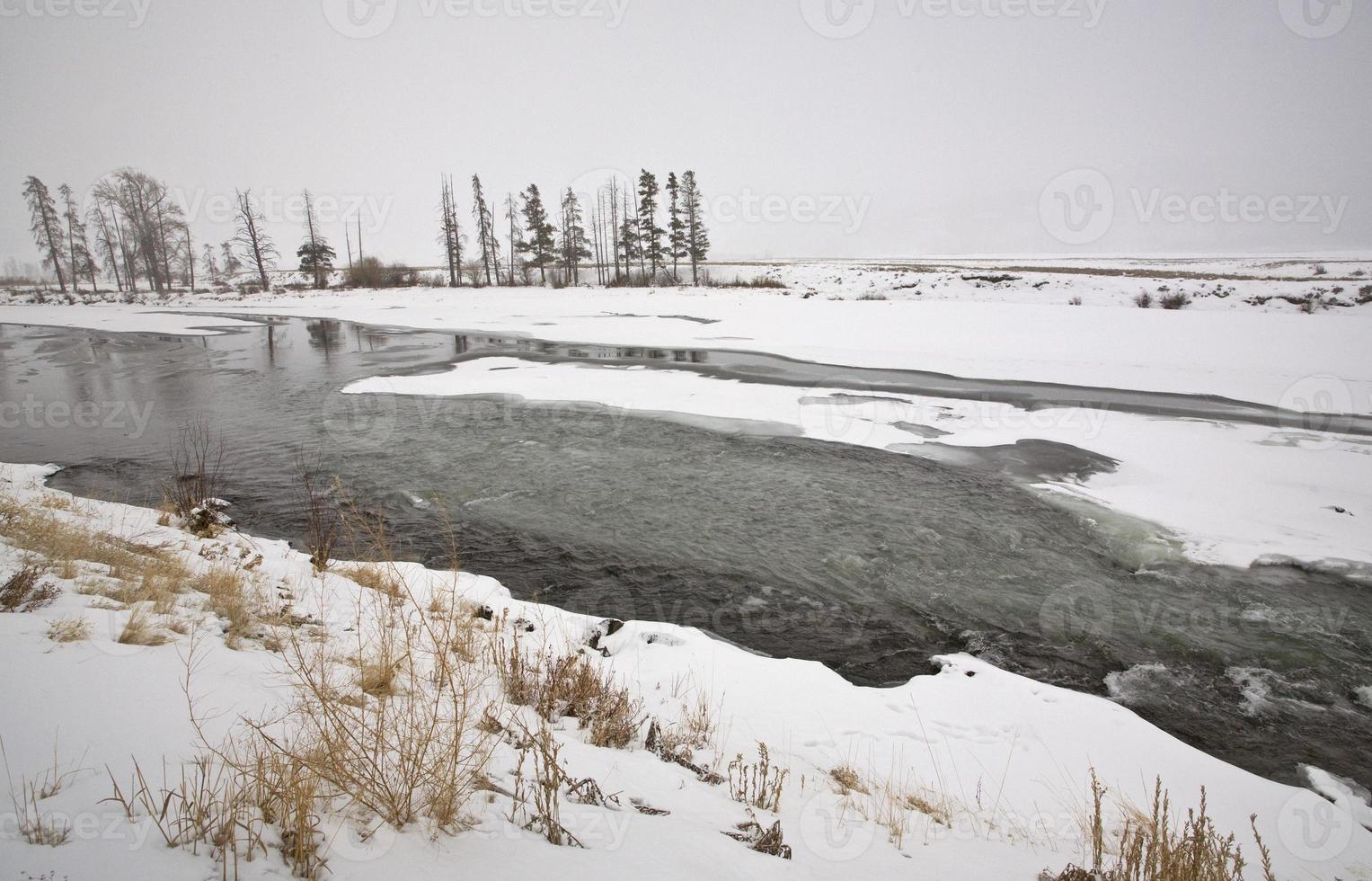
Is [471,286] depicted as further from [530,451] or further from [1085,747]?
[1085,747]

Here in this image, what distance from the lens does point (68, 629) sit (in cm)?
337

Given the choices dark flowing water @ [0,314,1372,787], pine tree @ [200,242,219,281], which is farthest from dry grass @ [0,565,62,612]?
pine tree @ [200,242,219,281]

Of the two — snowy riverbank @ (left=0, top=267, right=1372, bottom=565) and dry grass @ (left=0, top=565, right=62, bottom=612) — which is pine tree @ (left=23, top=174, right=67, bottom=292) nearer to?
snowy riverbank @ (left=0, top=267, right=1372, bottom=565)

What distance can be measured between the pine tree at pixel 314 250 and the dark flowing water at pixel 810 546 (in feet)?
160

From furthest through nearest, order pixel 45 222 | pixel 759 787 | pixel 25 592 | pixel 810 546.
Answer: pixel 45 222 < pixel 810 546 < pixel 25 592 < pixel 759 787

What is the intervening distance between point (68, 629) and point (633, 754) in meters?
3.21

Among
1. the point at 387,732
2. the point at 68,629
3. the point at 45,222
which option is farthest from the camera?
the point at 45,222

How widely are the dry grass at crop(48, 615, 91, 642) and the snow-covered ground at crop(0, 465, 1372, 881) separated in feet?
0.13

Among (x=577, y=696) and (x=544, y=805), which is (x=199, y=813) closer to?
(x=544, y=805)

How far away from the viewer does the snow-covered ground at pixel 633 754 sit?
219 cm

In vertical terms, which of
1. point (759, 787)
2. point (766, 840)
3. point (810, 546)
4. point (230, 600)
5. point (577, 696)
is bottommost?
point (810, 546)

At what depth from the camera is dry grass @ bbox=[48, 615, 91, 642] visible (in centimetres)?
329

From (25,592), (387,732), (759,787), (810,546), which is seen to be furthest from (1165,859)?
(25,592)

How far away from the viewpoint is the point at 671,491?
844 cm
